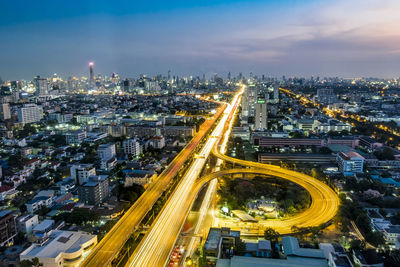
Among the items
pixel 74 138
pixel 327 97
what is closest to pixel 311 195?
pixel 74 138

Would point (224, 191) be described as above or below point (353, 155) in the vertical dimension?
below

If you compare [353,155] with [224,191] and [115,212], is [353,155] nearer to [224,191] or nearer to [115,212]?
[224,191]

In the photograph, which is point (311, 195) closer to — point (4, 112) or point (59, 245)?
point (59, 245)

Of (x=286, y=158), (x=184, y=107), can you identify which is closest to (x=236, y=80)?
(x=184, y=107)

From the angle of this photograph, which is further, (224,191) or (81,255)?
(224,191)

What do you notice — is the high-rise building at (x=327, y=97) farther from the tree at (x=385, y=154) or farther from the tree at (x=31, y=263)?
the tree at (x=31, y=263)
